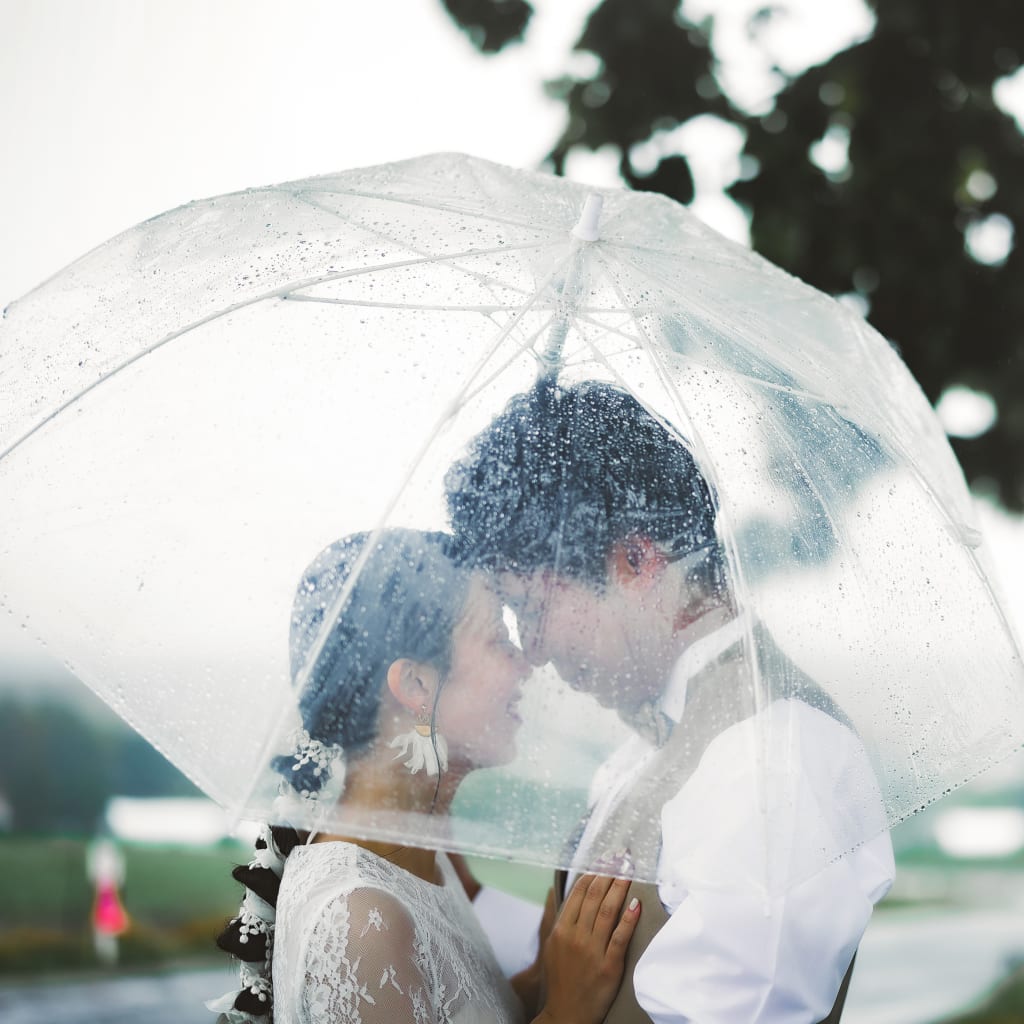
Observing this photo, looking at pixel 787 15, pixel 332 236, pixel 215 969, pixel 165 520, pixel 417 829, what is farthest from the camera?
pixel 215 969

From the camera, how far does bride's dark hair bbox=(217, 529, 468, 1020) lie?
1414 millimetres

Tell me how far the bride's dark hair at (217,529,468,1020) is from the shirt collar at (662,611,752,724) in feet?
0.94

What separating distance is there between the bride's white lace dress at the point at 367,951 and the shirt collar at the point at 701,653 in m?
0.61

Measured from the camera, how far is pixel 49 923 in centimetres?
696

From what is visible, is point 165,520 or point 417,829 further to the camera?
point 165,520

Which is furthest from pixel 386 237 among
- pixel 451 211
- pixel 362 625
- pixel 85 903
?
pixel 85 903

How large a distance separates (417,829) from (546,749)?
0.61 feet

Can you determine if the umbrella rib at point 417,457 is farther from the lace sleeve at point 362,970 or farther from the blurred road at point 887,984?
the blurred road at point 887,984

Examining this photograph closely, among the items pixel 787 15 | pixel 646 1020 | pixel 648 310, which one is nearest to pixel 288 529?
pixel 648 310

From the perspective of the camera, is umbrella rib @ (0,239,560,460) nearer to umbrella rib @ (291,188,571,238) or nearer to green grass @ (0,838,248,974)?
umbrella rib @ (291,188,571,238)

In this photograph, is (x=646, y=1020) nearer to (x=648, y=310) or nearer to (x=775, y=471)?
(x=775, y=471)

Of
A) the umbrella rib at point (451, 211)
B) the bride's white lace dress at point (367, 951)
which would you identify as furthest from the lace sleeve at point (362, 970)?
the umbrella rib at point (451, 211)

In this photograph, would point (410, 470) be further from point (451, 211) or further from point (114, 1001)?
point (114, 1001)

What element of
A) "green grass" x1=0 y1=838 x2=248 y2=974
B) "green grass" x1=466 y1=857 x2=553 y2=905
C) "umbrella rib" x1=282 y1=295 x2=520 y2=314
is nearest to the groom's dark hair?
"umbrella rib" x1=282 y1=295 x2=520 y2=314
